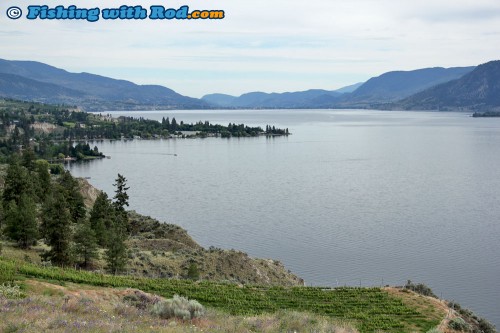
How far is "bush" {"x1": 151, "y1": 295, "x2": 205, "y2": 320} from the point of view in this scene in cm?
2241

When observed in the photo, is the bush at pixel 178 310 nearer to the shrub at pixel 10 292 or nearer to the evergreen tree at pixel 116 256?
the shrub at pixel 10 292

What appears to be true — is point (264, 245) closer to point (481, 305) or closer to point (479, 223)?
point (481, 305)

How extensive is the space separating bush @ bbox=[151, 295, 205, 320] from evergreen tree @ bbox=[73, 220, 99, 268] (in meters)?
20.0

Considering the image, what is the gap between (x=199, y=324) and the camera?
21.7 metres

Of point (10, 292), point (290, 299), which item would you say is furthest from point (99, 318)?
point (290, 299)

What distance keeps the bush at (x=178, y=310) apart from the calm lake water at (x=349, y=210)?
33530mm

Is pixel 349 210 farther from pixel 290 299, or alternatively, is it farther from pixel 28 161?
pixel 290 299

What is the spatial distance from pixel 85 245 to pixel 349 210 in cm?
5632

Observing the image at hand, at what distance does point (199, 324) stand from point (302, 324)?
4764mm

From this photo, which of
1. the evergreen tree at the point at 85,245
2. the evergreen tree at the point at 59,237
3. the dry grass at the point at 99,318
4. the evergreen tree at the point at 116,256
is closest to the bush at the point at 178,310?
the dry grass at the point at 99,318

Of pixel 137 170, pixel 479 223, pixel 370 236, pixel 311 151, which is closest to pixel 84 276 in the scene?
pixel 370 236

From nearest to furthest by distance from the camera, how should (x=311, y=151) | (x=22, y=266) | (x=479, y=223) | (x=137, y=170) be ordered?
(x=22, y=266) → (x=479, y=223) → (x=137, y=170) → (x=311, y=151)

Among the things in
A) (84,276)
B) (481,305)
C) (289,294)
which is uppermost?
(84,276)

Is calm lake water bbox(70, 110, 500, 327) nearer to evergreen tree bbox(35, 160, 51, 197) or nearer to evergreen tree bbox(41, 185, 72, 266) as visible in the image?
evergreen tree bbox(35, 160, 51, 197)
